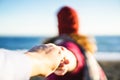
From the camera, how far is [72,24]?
43.2 inches

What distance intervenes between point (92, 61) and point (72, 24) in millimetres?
159

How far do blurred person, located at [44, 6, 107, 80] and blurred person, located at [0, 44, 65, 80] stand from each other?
19cm

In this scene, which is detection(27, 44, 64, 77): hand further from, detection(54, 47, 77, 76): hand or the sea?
the sea

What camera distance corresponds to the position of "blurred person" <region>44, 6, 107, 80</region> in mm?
935

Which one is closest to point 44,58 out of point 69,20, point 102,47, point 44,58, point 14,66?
point 44,58

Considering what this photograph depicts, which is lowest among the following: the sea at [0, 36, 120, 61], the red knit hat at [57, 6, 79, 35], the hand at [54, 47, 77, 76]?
the sea at [0, 36, 120, 61]

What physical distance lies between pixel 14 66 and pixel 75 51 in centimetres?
44

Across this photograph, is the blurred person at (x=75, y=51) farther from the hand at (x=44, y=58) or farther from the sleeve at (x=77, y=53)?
the hand at (x=44, y=58)

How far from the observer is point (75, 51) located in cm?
95

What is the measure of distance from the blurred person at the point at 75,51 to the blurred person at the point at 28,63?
0.19 meters

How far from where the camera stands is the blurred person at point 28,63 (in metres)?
0.51

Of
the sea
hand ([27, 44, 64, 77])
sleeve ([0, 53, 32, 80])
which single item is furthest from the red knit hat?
the sea

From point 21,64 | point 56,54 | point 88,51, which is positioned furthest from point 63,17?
point 21,64

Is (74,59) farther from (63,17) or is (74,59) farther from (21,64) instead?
(21,64)
